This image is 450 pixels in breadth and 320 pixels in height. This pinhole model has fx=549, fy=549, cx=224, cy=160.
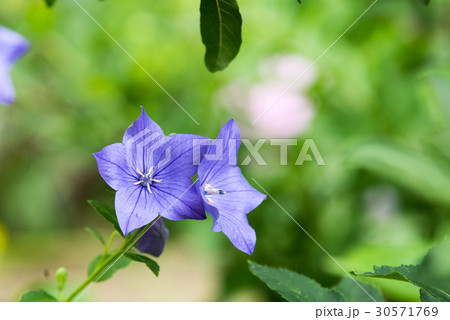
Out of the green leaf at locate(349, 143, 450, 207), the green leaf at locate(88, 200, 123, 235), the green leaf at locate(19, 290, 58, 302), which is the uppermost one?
the green leaf at locate(349, 143, 450, 207)

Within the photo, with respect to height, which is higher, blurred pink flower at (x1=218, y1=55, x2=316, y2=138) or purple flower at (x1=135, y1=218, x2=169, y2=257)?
blurred pink flower at (x1=218, y1=55, x2=316, y2=138)

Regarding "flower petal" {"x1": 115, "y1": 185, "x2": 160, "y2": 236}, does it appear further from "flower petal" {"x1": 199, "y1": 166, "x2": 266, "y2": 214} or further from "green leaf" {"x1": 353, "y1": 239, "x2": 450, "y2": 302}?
"green leaf" {"x1": 353, "y1": 239, "x2": 450, "y2": 302}

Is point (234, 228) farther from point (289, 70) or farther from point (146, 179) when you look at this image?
point (289, 70)

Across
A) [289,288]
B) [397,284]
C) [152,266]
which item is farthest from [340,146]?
[152,266]

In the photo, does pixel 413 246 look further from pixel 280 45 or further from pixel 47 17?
pixel 47 17

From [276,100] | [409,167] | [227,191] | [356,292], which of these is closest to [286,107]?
[276,100]

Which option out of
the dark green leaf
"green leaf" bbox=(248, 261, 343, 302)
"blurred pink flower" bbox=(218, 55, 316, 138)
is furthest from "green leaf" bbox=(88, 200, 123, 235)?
"blurred pink flower" bbox=(218, 55, 316, 138)

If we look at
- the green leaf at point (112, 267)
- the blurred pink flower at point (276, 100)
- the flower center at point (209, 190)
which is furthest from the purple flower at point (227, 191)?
the blurred pink flower at point (276, 100)
